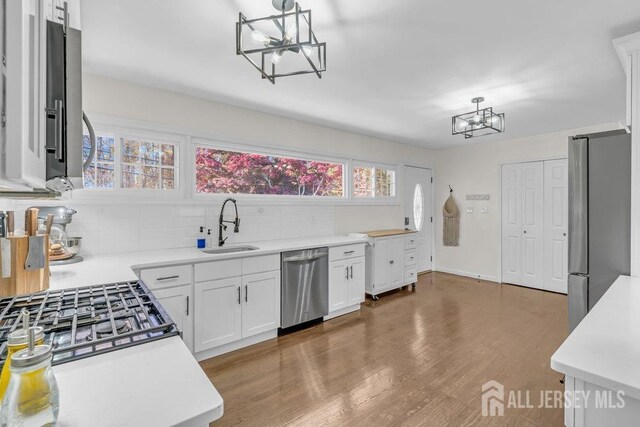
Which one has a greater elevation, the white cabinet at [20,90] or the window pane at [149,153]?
the window pane at [149,153]

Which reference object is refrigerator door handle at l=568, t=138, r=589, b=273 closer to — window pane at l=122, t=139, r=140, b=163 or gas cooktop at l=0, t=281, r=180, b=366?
gas cooktop at l=0, t=281, r=180, b=366

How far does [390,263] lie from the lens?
174 inches

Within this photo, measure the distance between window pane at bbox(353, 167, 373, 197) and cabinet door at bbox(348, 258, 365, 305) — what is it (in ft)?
4.18

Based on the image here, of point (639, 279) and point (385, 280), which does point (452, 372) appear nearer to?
point (639, 279)

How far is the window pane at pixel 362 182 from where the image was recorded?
4734 millimetres

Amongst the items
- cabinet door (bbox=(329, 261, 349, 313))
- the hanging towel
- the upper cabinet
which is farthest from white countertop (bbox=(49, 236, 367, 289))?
the hanging towel

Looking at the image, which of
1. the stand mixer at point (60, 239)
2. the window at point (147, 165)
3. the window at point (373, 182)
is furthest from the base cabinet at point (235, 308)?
the window at point (373, 182)

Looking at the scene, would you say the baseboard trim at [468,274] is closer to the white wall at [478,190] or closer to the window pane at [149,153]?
the white wall at [478,190]

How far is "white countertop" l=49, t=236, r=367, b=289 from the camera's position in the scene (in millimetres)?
1648

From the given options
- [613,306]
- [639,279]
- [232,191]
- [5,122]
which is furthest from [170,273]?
[639,279]

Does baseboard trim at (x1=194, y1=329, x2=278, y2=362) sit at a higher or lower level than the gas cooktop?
lower

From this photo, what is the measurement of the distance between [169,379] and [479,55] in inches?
107

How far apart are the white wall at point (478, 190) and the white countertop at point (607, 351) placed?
421 cm

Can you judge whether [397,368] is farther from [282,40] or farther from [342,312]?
[282,40]
